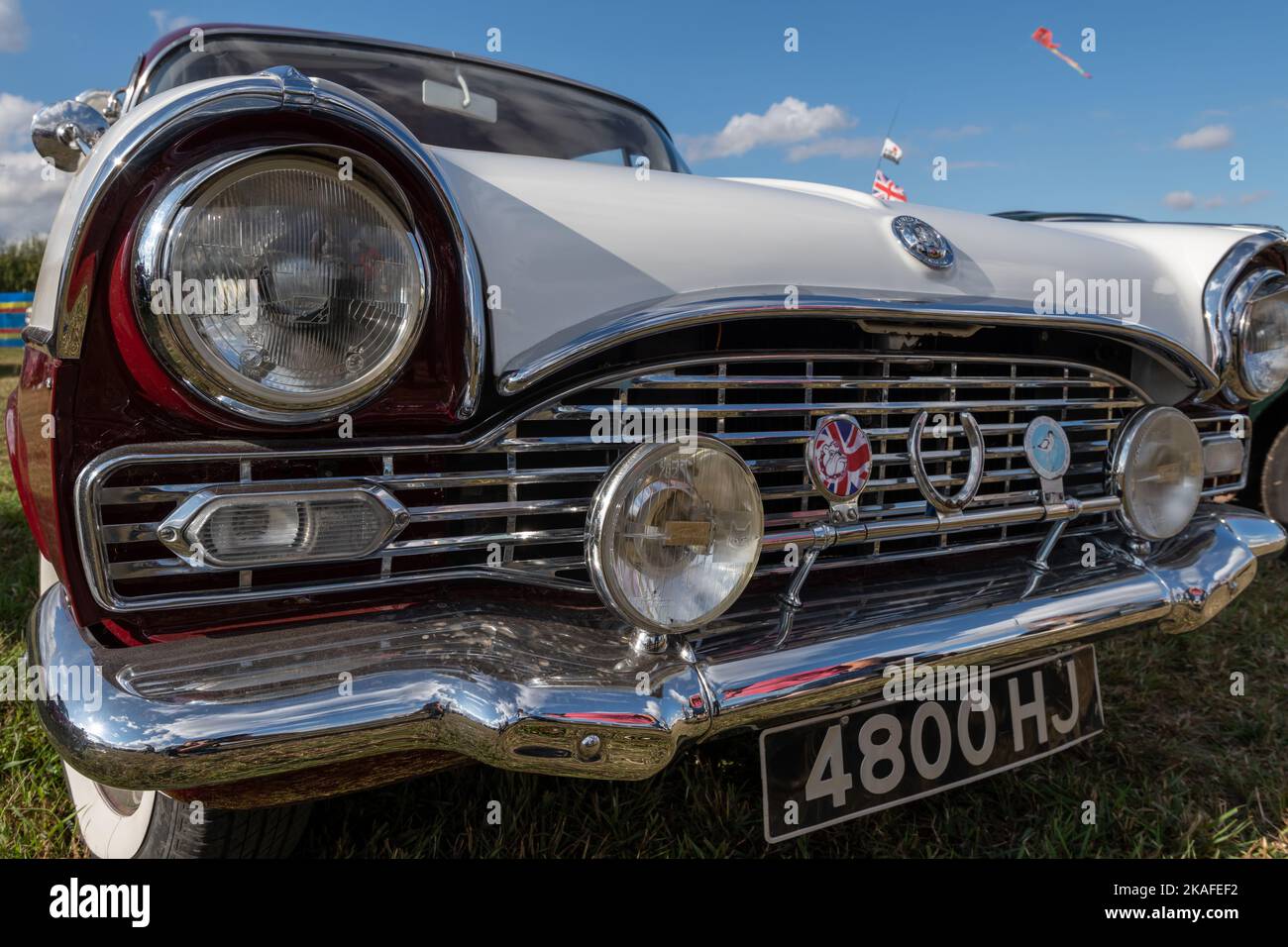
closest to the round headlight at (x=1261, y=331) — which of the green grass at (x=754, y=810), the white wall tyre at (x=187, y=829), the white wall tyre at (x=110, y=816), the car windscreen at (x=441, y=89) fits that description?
the green grass at (x=754, y=810)

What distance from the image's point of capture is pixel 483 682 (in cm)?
104

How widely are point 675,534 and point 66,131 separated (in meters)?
1.51

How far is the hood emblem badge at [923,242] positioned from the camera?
145 centimetres

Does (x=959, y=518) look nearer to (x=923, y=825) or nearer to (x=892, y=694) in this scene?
(x=892, y=694)

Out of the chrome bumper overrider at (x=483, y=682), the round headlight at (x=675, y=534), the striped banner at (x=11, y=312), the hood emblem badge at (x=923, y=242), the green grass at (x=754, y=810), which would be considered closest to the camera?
the chrome bumper overrider at (x=483, y=682)

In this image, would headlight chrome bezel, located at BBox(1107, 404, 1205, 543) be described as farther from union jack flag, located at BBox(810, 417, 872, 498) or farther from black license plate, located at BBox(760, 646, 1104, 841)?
union jack flag, located at BBox(810, 417, 872, 498)

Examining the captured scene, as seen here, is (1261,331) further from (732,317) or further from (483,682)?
(483,682)

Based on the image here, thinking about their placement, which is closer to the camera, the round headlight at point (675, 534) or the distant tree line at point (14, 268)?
the round headlight at point (675, 534)

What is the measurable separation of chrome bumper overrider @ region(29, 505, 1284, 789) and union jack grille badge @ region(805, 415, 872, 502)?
185 millimetres

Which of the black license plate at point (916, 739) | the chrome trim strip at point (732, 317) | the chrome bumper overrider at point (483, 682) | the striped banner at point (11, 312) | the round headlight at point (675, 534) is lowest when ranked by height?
the black license plate at point (916, 739)

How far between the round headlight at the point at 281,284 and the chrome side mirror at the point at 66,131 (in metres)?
0.88

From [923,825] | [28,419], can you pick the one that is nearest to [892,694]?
[923,825]

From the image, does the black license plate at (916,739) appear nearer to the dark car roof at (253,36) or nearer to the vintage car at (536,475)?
the vintage car at (536,475)

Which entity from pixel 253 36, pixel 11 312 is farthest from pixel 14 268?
pixel 253 36
